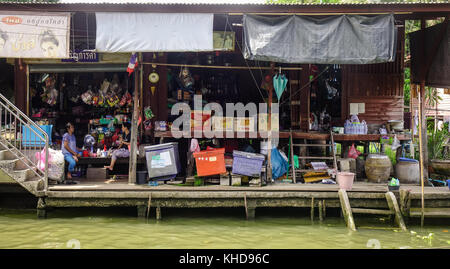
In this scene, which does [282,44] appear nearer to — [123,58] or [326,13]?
[326,13]

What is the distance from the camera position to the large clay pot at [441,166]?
36.4 ft

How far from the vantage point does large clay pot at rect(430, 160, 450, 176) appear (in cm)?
1110

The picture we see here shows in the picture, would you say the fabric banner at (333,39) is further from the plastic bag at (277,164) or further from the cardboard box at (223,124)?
the plastic bag at (277,164)

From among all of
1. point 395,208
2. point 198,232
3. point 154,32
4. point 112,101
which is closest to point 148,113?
point 112,101

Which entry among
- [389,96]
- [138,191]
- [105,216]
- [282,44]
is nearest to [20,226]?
[105,216]

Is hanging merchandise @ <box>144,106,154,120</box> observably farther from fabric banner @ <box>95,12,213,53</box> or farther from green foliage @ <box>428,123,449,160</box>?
green foliage @ <box>428,123,449,160</box>

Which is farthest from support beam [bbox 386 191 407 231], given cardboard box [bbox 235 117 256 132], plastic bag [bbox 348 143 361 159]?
cardboard box [bbox 235 117 256 132]

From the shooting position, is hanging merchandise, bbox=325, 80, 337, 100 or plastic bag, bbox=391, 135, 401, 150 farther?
hanging merchandise, bbox=325, 80, 337, 100

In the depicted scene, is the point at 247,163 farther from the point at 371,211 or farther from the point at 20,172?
the point at 20,172

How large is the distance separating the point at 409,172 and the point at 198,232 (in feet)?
18.6

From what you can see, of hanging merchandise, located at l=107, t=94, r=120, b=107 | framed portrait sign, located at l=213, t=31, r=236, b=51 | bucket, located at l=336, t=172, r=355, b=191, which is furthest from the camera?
hanging merchandise, located at l=107, t=94, r=120, b=107

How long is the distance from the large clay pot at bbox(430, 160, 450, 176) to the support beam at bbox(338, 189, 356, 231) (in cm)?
343

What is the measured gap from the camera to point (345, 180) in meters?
9.66

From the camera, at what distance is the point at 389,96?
12344mm
